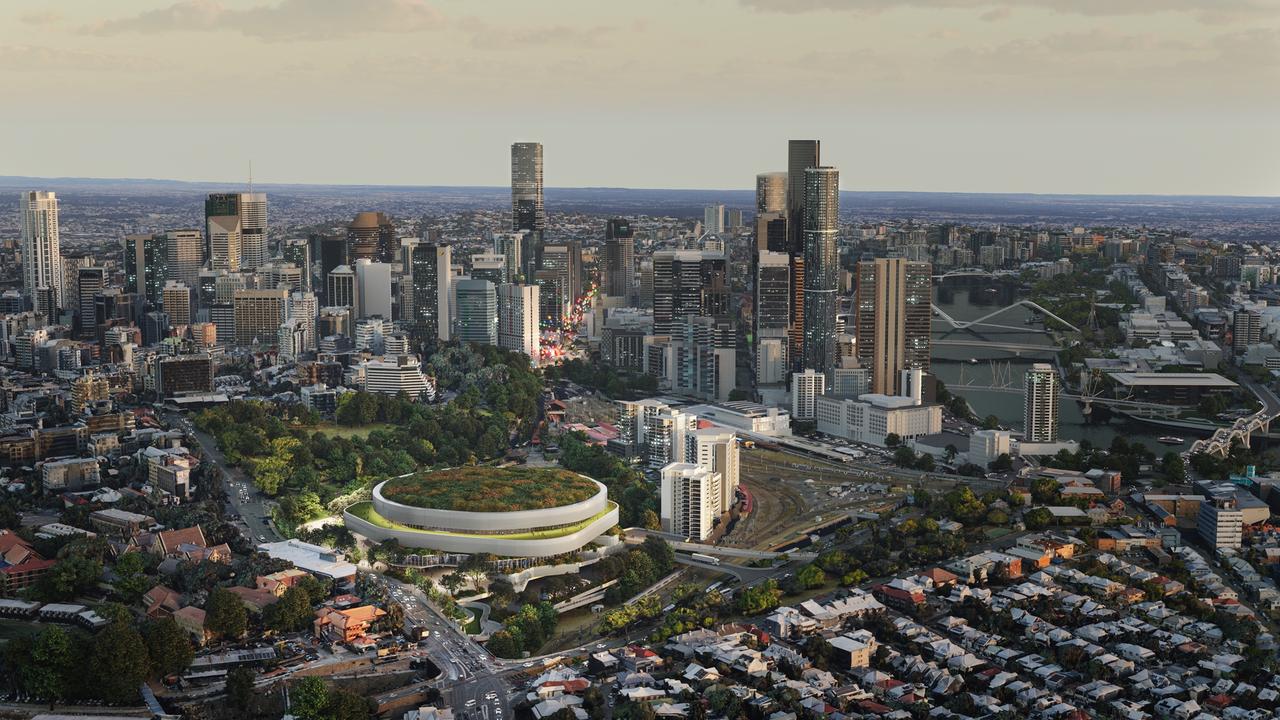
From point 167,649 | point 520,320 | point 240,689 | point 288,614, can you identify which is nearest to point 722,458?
point 288,614

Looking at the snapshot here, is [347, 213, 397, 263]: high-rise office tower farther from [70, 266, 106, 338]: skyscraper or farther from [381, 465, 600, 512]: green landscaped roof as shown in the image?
[381, 465, 600, 512]: green landscaped roof

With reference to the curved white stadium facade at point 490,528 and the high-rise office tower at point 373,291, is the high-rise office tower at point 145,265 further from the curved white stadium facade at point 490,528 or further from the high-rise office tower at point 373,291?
the curved white stadium facade at point 490,528

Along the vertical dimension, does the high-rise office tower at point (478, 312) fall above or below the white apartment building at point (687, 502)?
above

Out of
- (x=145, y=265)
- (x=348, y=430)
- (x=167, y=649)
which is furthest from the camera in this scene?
(x=145, y=265)

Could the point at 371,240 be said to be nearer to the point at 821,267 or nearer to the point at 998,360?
A: the point at 998,360

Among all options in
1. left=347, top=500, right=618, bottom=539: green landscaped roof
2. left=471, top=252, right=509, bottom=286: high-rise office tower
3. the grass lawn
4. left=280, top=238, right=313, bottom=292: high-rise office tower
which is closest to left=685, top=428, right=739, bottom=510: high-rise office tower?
left=347, top=500, right=618, bottom=539: green landscaped roof

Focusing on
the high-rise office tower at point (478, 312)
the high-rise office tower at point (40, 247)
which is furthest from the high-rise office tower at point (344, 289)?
the high-rise office tower at point (40, 247)
